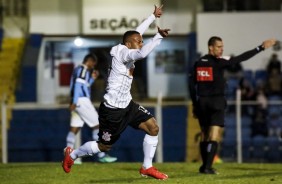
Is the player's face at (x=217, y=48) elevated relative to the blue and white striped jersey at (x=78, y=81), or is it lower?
elevated

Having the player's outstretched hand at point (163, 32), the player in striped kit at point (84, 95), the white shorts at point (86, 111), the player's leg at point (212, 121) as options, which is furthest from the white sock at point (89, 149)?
the white shorts at point (86, 111)

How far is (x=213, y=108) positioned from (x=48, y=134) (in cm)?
895

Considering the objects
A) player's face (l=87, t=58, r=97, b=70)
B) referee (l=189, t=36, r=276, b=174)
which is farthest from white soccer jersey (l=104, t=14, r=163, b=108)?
player's face (l=87, t=58, r=97, b=70)

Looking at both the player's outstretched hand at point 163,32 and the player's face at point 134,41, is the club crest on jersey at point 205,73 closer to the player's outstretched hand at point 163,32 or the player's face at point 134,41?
the player's face at point 134,41

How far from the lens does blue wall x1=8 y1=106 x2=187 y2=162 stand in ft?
77.6

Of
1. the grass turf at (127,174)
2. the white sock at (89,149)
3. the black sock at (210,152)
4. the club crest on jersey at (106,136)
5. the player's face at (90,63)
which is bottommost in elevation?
the grass turf at (127,174)

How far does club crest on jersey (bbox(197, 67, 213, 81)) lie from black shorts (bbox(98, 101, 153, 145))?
1960 millimetres

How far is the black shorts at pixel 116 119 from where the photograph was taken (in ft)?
45.2

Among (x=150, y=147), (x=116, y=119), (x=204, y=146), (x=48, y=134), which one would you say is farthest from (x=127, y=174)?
(x=48, y=134)

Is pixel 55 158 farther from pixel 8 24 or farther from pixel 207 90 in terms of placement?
pixel 207 90

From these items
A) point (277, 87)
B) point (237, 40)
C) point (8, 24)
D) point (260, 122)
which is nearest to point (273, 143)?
point (260, 122)

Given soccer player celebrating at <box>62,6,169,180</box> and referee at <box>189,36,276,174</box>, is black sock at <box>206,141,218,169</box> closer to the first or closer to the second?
referee at <box>189,36,276,174</box>

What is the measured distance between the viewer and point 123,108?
13.8 m

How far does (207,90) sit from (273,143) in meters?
7.72
